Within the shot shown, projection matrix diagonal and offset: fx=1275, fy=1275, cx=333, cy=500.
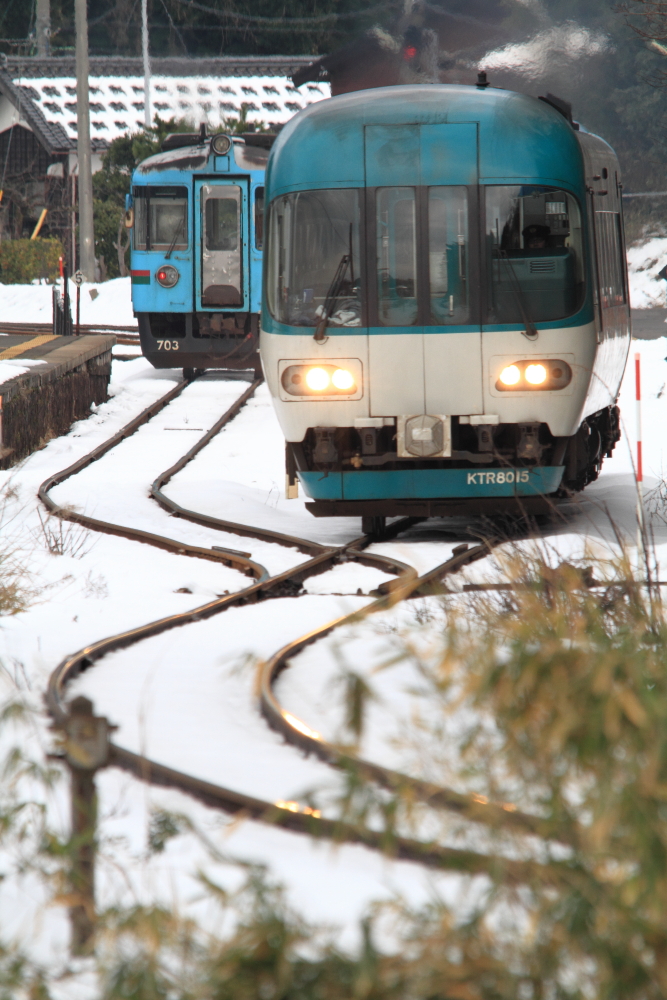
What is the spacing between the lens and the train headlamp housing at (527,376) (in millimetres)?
8734

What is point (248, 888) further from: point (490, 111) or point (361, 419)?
point (490, 111)

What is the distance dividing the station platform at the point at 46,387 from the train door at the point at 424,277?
535cm

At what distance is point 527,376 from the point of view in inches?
344

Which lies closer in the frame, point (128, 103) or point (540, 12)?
point (540, 12)

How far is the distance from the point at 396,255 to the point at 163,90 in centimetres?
4275

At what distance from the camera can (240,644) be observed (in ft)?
20.8

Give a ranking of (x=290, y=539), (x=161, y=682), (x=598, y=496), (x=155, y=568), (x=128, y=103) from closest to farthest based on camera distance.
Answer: (x=161, y=682) < (x=155, y=568) < (x=290, y=539) < (x=598, y=496) < (x=128, y=103)

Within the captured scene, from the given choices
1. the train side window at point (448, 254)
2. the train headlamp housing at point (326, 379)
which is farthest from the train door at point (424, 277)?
the train headlamp housing at point (326, 379)

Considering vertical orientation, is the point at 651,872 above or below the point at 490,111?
below

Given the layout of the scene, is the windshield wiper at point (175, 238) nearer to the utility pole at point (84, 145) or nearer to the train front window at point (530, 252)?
the train front window at point (530, 252)

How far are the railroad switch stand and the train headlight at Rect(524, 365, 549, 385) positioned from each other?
19.6ft

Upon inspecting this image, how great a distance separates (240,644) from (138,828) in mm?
2400

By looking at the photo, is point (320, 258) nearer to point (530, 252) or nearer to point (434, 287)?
point (434, 287)

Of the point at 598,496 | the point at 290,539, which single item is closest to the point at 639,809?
the point at 290,539
